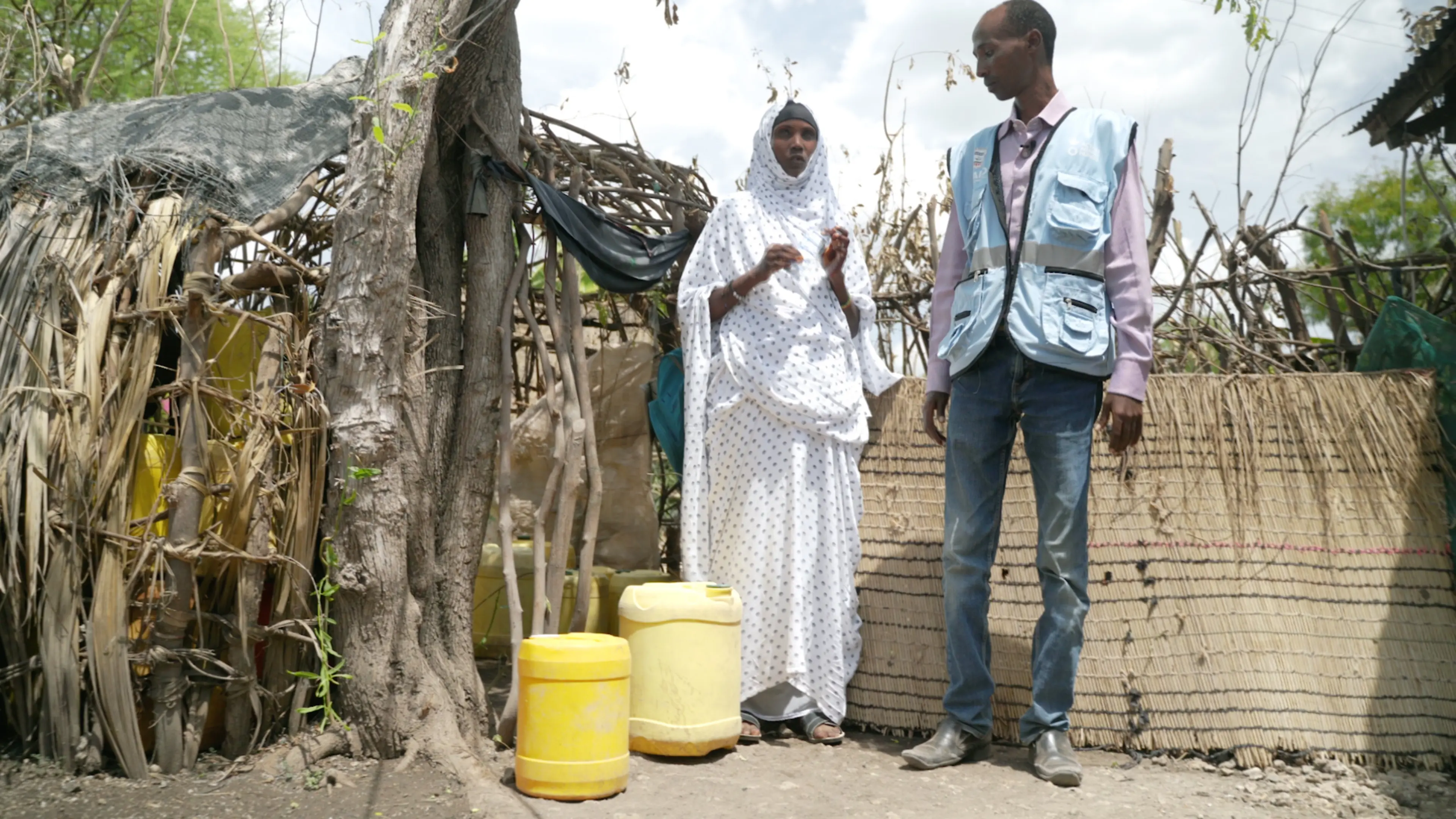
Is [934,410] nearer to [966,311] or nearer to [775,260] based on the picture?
[966,311]

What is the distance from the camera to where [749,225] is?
3.81 meters

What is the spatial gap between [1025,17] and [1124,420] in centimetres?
125

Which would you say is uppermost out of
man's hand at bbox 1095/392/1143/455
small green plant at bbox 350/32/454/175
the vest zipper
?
small green plant at bbox 350/32/454/175

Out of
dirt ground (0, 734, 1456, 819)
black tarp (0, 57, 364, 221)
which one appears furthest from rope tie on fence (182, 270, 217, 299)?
dirt ground (0, 734, 1456, 819)

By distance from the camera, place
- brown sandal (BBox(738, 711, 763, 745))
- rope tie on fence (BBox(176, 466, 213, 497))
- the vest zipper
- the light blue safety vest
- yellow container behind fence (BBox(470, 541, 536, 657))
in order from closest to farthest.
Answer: rope tie on fence (BBox(176, 466, 213, 497))
the light blue safety vest
the vest zipper
brown sandal (BBox(738, 711, 763, 745))
yellow container behind fence (BBox(470, 541, 536, 657))

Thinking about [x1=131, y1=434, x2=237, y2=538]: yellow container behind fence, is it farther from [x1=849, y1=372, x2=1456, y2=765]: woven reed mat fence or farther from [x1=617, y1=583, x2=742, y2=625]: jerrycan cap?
[x1=849, y1=372, x2=1456, y2=765]: woven reed mat fence

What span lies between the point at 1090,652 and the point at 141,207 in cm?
314

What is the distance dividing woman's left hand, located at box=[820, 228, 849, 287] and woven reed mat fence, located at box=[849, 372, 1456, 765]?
2.90 ft

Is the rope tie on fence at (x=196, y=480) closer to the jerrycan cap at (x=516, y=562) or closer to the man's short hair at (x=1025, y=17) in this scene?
the jerrycan cap at (x=516, y=562)

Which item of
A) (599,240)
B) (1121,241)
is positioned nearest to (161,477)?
(599,240)

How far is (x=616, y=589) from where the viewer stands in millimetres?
4215

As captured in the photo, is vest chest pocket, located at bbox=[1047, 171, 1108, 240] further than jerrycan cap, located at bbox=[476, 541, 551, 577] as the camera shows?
No

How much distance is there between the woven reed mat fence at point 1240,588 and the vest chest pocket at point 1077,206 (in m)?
0.89

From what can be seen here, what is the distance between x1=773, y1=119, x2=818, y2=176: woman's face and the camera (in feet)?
12.6
